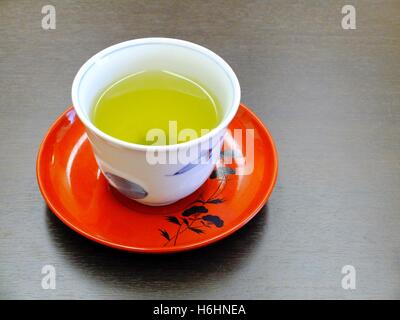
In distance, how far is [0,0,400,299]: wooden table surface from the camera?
809mm

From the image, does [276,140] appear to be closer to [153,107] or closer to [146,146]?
[153,107]

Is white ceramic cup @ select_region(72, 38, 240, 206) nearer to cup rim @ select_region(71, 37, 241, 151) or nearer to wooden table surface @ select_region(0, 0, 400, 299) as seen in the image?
→ cup rim @ select_region(71, 37, 241, 151)

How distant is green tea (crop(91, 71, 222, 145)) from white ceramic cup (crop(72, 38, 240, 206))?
18mm

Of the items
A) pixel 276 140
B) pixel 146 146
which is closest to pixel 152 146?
pixel 146 146

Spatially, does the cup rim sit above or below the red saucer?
above

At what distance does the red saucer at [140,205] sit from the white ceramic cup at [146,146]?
3 cm

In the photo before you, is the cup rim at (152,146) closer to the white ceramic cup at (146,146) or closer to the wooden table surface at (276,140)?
the white ceramic cup at (146,146)

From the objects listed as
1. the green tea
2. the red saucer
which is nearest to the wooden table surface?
the red saucer

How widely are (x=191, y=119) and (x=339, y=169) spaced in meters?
0.29

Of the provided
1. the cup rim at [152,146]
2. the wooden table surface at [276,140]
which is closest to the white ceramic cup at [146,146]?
the cup rim at [152,146]

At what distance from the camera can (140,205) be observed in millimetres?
857
